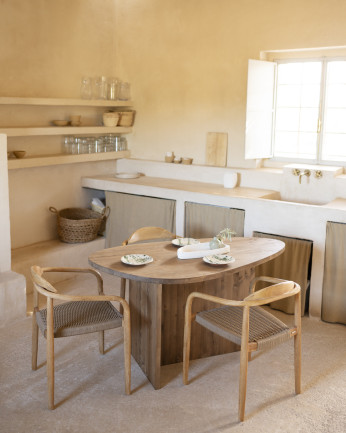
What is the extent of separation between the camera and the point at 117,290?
4.84 m

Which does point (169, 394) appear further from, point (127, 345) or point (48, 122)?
point (48, 122)

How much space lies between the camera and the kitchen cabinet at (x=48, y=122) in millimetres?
5020

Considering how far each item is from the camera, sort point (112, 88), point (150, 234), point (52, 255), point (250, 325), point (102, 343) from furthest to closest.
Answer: point (112, 88), point (52, 255), point (150, 234), point (102, 343), point (250, 325)

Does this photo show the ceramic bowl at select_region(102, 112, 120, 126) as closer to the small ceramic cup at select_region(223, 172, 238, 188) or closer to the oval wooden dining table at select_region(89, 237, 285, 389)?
the small ceramic cup at select_region(223, 172, 238, 188)

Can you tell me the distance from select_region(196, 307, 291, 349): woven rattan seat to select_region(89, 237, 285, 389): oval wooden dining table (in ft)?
0.76

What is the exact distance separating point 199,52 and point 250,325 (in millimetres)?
3510

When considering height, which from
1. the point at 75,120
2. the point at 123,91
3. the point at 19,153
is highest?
the point at 123,91

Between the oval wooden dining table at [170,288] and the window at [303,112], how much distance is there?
1853 mm

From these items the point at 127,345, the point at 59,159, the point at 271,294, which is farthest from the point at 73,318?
the point at 59,159

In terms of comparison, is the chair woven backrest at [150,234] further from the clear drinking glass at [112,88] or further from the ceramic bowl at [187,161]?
the clear drinking glass at [112,88]

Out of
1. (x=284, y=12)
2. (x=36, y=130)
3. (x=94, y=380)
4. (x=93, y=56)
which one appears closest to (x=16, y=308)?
(x=94, y=380)

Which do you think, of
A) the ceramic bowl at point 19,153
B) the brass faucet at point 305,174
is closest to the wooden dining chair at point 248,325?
the brass faucet at point 305,174

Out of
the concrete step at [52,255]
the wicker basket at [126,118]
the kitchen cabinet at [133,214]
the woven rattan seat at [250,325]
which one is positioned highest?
the wicker basket at [126,118]

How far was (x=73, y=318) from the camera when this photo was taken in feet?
10.3
